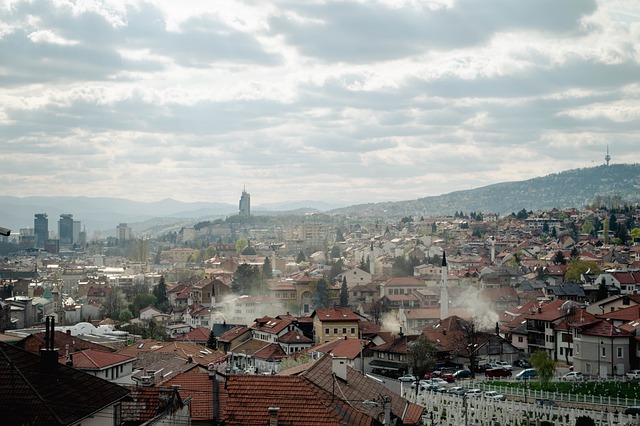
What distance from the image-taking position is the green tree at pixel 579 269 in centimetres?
9244

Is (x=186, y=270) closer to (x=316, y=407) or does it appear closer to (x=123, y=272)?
(x=123, y=272)

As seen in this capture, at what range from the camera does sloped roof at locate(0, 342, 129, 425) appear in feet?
41.9

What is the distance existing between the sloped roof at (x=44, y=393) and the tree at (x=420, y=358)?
2986cm

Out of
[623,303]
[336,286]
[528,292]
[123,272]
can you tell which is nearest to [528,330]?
[623,303]

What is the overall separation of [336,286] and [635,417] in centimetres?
7084

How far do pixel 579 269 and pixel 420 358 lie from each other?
54.9 metres

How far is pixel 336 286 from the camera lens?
9956 centimetres

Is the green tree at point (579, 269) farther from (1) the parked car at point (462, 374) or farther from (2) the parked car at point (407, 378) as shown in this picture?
(2) the parked car at point (407, 378)

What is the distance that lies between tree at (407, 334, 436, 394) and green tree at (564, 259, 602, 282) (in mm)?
49569

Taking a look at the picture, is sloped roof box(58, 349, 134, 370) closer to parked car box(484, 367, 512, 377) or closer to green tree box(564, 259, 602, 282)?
parked car box(484, 367, 512, 377)

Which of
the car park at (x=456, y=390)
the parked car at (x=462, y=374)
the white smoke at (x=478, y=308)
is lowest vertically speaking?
the white smoke at (x=478, y=308)

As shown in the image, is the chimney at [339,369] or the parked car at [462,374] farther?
the parked car at [462,374]

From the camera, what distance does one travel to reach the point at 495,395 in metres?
34.5

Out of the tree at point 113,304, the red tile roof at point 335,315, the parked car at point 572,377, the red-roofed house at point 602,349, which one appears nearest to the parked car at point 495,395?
the parked car at point 572,377
